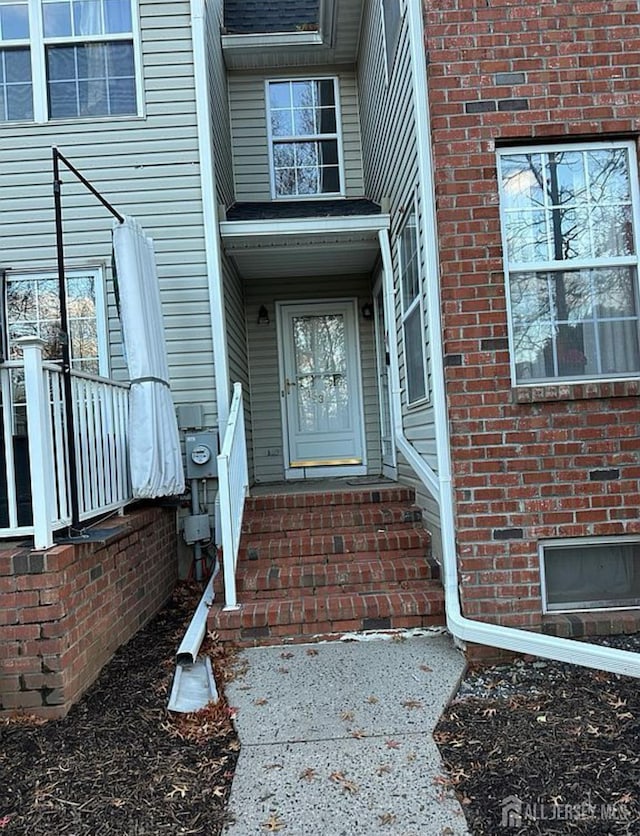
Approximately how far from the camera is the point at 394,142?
496cm

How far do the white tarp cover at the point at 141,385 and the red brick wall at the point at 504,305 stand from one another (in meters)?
2.08

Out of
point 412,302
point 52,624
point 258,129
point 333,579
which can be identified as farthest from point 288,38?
point 52,624

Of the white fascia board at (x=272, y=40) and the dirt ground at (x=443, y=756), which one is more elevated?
the white fascia board at (x=272, y=40)

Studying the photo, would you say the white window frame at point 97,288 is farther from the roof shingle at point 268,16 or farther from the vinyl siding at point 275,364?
the roof shingle at point 268,16

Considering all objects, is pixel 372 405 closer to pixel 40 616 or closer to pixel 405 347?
pixel 405 347

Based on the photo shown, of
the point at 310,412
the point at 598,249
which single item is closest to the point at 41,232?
the point at 310,412

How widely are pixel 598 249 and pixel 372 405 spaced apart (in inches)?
142

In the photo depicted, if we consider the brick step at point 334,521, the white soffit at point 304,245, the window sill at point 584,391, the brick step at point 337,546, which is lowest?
the brick step at point 337,546

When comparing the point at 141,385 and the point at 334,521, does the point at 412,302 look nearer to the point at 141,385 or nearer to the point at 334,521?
the point at 334,521

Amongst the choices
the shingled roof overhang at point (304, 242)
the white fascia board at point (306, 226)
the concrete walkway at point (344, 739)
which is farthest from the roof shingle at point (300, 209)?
the concrete walkway at point (344, 739)

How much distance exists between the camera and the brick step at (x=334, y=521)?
471 centimetres

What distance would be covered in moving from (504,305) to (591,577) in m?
1.65

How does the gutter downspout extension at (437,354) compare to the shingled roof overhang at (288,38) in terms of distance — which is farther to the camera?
the shingled roof overhang at (288,38)

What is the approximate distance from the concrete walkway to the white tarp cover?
4.76 ft
